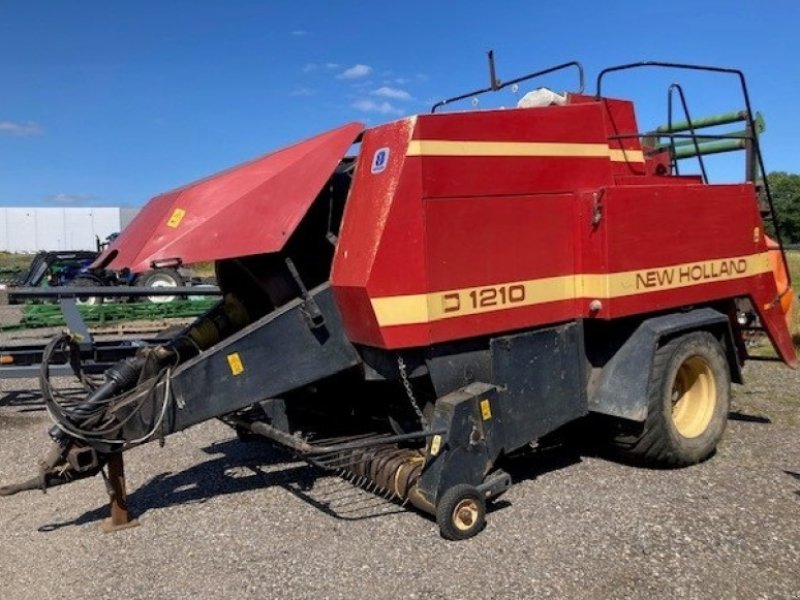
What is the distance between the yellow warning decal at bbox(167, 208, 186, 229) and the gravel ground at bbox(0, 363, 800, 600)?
169 cm

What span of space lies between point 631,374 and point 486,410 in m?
1.12

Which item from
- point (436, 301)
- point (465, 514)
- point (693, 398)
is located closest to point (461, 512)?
point (465, 514)

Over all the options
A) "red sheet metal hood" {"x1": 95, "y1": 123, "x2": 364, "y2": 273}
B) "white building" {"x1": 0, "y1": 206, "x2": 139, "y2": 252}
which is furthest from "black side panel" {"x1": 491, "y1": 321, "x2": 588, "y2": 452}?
"white building" {"x1": 0, "y1": 206, "x2": 139, "y2": 252}

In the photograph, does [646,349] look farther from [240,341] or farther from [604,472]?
[240,341]

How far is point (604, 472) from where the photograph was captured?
5.07 m

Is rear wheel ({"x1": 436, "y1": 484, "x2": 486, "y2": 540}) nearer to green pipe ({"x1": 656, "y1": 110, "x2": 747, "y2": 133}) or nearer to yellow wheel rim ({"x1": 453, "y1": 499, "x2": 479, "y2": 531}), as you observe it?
yellow wheel rim ({"x1": 453, "y1": 499, "x2": 479, "y2": 531})

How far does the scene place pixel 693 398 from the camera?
17.8 ft

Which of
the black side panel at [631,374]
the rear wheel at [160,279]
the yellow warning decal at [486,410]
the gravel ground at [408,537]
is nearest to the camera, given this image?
the gravel ground at [408,537]

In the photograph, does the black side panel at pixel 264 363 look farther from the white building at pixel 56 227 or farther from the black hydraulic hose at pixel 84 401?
the white building at pixel 56 227

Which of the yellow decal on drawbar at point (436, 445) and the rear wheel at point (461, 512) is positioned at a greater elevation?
the yellow decal on drawbar at point (436, 445)

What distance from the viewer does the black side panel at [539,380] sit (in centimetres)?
432

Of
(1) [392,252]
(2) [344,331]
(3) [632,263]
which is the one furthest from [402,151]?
(3) [632,263]

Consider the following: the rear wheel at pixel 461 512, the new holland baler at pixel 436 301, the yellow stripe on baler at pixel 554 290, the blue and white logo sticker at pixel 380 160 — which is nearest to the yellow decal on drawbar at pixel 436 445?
the new holland baler at pixel 436 301

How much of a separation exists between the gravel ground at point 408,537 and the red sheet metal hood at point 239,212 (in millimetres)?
1507
